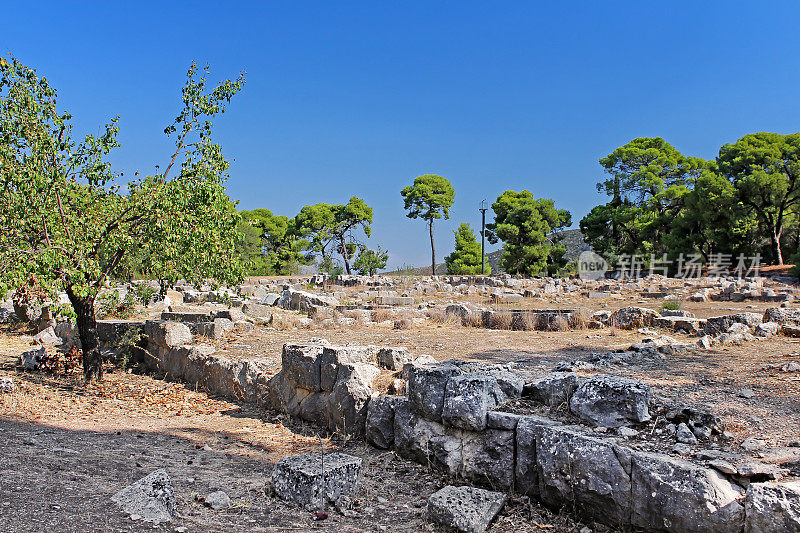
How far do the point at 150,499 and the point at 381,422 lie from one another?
8.27 feet

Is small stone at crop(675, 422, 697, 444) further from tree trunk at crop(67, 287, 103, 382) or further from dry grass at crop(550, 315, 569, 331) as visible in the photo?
dry grass at crop(550, 315, 569, 331)

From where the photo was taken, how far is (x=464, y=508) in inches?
168

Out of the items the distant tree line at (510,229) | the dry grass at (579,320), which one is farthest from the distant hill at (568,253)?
the dry grass at (579,320)

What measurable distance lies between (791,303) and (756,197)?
19843 millimetres

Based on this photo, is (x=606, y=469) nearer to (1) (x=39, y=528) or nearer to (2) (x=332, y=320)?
(1) (x=39, y=528)

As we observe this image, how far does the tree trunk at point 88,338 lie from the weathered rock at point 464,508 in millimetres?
7013

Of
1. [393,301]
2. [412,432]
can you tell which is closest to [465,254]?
[393,301]

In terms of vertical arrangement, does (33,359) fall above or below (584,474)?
above

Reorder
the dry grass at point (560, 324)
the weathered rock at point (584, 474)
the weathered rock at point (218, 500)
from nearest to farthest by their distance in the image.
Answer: the weathered rock at point (584, 474) < the weathered rock at point (218, 500) < the dry grass at point (560, 324)

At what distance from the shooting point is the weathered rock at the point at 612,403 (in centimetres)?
459

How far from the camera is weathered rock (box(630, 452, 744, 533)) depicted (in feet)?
11.4

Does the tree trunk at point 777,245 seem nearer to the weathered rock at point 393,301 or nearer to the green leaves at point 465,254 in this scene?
the green leaves at point 465,254

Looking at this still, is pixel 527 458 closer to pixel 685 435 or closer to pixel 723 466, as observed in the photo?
pixel 685 435

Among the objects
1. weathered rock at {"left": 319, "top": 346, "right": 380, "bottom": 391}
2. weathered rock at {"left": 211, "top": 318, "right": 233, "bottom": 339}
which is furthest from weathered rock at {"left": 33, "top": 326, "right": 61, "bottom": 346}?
weathered rock at {"left": 319, "top": 346, "right": 380, "bottom": 391}
